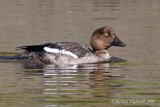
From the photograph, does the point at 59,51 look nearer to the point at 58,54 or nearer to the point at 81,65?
the point at 58,54

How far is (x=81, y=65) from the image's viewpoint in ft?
50.1

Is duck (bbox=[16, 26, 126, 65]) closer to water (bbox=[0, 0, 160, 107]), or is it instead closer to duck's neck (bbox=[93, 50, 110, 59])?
duck's neck (bbox=[93, 50, 110, 59])

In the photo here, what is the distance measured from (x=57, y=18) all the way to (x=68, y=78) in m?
11.4

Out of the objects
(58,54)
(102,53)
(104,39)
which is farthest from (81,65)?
(104,39)

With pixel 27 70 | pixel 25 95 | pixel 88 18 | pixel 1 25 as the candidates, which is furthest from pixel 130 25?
pixel 25 95

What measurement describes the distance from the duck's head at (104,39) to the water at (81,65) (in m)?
0.43

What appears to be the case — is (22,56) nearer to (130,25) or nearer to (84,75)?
(84,75)

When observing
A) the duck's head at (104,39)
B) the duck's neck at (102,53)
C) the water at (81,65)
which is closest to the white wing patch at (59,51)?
the water at (81,65)

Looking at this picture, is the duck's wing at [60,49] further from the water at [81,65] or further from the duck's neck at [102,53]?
the duck's neck at [102,53]

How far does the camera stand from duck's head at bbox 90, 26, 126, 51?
16.5 m

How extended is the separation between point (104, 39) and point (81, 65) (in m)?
1.54

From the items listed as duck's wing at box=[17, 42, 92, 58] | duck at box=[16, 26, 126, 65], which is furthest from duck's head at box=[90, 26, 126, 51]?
duck's wing at box=[17, 42, 92, 58]

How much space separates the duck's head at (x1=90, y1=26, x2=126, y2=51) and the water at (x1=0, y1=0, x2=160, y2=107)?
428mm

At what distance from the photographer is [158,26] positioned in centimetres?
2136
